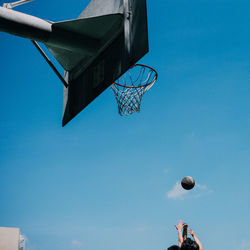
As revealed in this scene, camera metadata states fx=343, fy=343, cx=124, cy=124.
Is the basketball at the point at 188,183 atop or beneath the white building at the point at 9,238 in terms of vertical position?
beneath

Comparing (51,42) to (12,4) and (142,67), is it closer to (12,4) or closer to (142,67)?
(12,4)

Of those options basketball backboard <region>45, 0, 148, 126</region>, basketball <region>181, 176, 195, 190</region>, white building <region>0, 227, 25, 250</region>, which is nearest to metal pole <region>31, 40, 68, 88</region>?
basketball backboard <region>45, 0, 148, 126</region>

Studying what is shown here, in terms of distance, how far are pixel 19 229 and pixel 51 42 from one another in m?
10.9

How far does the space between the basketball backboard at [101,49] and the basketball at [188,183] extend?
9.14 ft

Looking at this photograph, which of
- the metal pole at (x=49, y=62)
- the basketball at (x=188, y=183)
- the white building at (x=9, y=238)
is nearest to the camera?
the metal pole at (x=49, y=62)

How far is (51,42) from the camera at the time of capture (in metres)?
5.85

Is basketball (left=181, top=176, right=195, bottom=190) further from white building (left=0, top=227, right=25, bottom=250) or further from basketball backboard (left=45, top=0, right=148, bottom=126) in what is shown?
white building (left=0, top=227, right=25, bottom=250)

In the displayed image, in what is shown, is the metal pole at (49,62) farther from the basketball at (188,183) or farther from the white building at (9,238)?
the white building at (9,238)

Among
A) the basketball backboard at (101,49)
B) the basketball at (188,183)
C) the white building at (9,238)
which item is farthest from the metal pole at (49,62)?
the white building at (9,238)

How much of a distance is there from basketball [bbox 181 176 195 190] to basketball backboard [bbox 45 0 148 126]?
9.14ft

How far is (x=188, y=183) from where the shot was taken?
24.3 ft

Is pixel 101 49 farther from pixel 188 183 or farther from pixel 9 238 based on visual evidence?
pixel 9 238

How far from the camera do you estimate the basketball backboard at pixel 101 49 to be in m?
5.19

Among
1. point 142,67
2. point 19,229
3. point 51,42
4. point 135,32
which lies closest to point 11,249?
point 19,229
